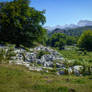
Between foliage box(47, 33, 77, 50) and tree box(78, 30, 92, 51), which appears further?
foliage box(47, 33, 77, 50)

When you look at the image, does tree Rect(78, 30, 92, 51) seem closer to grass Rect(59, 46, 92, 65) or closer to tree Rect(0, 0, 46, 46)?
grass Rect(59, 46, 92, 65)

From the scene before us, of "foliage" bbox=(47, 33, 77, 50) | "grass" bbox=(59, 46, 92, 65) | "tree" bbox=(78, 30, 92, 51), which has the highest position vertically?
"foliage" bbox=(47, 33, 77, 50)

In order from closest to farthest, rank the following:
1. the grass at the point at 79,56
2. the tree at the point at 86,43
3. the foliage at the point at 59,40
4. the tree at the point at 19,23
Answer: the grass at the point at 79,56 < the tree at the point at 19,23 < the tree at the point at 86,43 < the foliage at the point at 59,40

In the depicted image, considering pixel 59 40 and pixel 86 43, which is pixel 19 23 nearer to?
pixel 86 43

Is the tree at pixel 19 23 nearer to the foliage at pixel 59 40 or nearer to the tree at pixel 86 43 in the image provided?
the tree at pixel 86 43

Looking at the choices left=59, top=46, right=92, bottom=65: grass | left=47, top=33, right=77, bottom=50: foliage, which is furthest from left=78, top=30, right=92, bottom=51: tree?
left=59, top=46, right=92, bottom=65: grass

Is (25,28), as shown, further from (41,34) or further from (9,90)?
(9,90)

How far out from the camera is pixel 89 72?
1356 centimetres

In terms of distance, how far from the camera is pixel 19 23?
91.5ft

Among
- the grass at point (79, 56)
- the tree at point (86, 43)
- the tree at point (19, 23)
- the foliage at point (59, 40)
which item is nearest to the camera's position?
the grass at point (79, 56)

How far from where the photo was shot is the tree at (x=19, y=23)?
27.3 meters

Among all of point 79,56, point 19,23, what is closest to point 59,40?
point 79,56

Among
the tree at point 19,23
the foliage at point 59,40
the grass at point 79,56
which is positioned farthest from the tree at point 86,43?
the tree at point 19,23

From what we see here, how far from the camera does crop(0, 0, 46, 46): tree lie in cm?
2730
